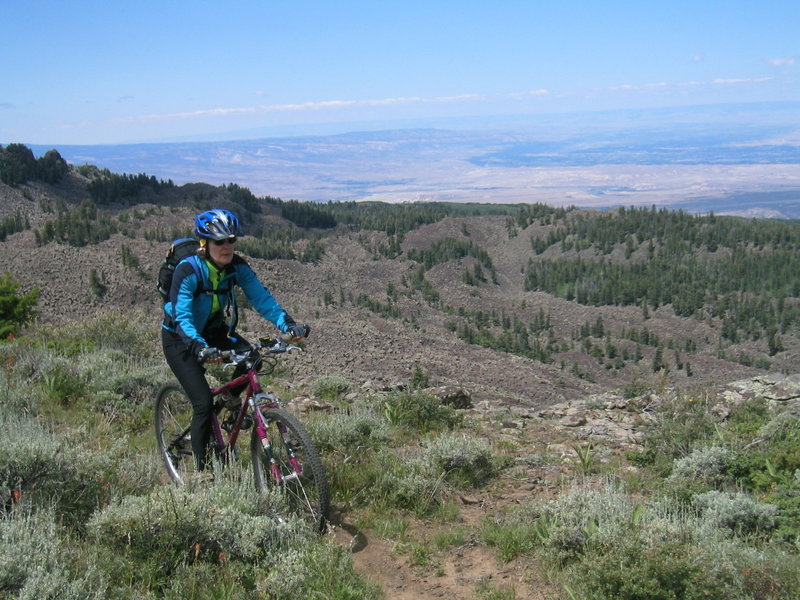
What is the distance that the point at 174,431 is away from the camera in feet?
19.1

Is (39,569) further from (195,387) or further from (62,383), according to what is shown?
(62,383)

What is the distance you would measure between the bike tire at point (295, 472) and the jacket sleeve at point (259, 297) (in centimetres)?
75

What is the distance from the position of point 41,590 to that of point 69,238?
46580 millimetres

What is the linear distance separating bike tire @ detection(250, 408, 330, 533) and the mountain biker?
546mm

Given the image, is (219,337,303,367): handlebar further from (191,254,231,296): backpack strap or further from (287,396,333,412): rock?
(287,396,333,412): rock

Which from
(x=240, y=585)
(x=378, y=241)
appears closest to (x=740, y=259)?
(x=378, y=241)

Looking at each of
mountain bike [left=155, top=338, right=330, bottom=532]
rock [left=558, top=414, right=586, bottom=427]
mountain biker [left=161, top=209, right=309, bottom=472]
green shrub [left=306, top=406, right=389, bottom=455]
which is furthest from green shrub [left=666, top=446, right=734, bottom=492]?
mountain biker [left=161, top=209, right=309, bottom=472]

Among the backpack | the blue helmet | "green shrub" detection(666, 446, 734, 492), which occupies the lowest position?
"green shrub" detection(666, 446, 734, 492)

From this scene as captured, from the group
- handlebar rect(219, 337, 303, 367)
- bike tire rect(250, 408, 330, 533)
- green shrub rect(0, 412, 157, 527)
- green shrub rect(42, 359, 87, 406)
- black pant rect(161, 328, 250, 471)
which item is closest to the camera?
green shrub rect(0, 412, 157, 527)

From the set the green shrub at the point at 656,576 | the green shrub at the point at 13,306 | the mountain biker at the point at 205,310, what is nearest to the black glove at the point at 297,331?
the mountain biker at the point at 205,310

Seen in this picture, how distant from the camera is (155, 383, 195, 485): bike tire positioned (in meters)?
5.22

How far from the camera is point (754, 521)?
431 centimetres

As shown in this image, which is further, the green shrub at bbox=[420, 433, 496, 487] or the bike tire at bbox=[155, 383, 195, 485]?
the green shrub at bbox=[420, 433, 496, 487]

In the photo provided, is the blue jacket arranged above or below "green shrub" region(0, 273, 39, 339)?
above
